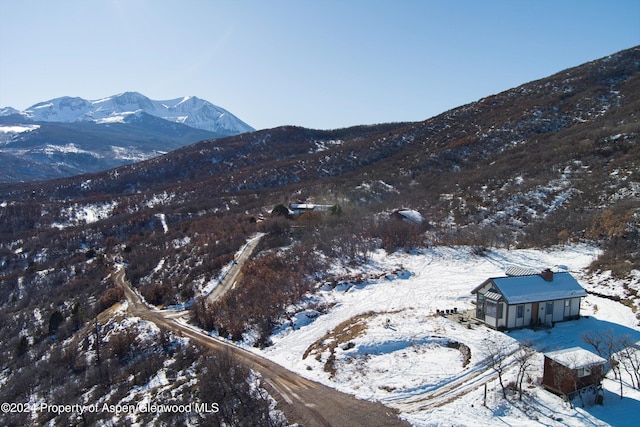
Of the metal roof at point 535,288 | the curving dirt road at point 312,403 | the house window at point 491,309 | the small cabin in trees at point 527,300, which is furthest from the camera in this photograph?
the house window at point 491,309

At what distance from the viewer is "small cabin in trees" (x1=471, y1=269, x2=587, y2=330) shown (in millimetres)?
26000

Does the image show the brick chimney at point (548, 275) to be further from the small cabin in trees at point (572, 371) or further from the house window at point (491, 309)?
the small cabin in trees at point (572, 371)

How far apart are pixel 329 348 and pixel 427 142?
2812 inches

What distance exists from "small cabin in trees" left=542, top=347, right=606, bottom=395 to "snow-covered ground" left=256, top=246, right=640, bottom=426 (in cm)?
65

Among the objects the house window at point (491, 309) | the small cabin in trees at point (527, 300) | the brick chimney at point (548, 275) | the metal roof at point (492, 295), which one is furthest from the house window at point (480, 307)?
the brick chimney at point (548, 275)

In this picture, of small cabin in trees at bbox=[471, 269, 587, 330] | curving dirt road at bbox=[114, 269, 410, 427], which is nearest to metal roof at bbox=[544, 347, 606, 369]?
small cabin in trees at bbox=[471, 269, 587, 330]

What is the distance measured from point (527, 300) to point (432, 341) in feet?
22.2

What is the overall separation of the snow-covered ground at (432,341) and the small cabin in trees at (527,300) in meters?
0.79

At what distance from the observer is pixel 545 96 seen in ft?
278

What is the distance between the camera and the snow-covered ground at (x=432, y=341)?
18.2 metres

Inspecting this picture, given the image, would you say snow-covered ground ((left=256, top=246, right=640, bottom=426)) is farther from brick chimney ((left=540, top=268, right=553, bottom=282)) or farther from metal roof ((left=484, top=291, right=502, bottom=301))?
brick chimney ((left=540, top=268, right=553, bottom=282))

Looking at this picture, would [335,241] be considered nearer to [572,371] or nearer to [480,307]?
[480,307]

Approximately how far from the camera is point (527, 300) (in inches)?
1027

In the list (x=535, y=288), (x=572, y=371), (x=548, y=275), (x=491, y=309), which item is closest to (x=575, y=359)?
(x=572, y=371)
